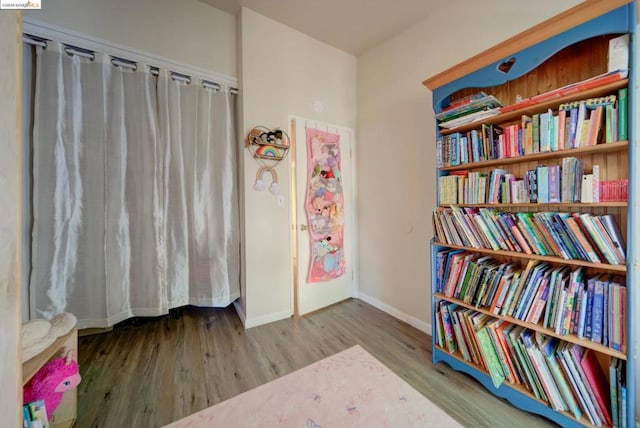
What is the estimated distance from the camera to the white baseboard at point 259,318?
2.19 meters

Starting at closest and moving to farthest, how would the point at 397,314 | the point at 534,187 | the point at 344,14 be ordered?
the point at 534,187, the point at 344,14, the point at 397,314

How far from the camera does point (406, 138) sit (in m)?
2.23

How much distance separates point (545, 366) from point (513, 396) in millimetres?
266

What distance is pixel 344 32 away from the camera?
93.2 inches

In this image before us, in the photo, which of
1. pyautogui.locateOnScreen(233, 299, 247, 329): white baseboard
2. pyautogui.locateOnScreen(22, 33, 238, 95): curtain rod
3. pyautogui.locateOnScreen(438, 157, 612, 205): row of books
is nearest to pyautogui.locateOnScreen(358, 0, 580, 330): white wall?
pyautogui.locateOnScreen(438, 157, 612, 205): row of books

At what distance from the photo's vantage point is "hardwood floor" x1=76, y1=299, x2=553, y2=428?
1.32 metres

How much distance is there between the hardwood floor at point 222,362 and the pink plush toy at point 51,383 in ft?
1.25

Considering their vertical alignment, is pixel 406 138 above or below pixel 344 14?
below

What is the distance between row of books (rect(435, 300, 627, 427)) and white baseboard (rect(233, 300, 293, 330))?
1.52 m

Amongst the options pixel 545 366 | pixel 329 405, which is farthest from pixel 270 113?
pixel 545 366

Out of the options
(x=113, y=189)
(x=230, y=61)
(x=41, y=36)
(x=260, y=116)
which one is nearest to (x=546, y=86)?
(x=260, y=116)

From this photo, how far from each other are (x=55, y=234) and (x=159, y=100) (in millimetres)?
1256

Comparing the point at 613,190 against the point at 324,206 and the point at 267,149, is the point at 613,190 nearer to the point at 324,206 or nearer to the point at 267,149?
the point at 324,206

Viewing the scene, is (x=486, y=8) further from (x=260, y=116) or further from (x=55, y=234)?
(x=55, y=234)
